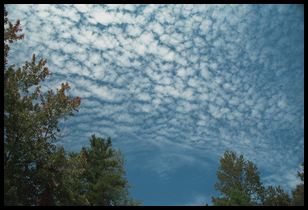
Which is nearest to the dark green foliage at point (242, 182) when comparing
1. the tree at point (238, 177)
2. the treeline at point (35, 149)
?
the tree at point (238, 177)

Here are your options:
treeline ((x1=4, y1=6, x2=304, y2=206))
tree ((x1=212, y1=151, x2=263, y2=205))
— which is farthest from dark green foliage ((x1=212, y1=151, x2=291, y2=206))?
treeline ((x1=4, y1=6, x2=304, y2=206))

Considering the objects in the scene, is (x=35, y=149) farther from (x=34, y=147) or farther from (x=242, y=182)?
(x=242, y=182)

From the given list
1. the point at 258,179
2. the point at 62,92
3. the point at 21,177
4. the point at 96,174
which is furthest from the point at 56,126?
the point at 258,179

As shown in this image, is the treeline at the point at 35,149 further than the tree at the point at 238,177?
No

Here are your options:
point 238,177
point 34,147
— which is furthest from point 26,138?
point 238,177

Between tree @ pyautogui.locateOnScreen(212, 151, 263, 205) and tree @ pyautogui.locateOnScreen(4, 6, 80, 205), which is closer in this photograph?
tree @ pyautogui.locateOnScreen(4, 6, 80, 205)

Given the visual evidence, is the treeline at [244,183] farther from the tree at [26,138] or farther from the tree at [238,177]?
the tree at [26,138]

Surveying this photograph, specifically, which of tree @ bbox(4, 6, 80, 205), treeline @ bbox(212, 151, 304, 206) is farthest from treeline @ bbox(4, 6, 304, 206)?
treeline @ bbox(212, 151, 304, 206)

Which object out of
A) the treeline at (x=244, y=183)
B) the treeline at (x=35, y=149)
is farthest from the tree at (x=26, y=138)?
the treeline at (x=244, y=183)

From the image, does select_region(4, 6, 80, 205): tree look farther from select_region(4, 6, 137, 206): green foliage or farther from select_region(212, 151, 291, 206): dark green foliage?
select_region(212, 151, 291, 206): dark green foliage

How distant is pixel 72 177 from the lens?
2797 centimetres

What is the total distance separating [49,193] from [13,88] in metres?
7.83
